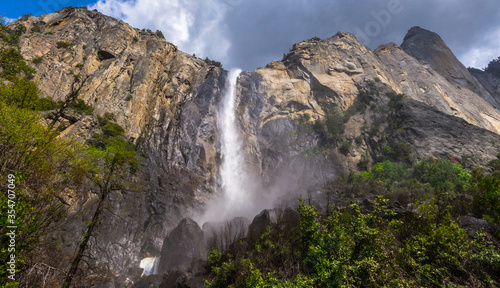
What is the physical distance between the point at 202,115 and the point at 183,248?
1158 inches

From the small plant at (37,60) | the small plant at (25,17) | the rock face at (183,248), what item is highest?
the small plant at (25,17)

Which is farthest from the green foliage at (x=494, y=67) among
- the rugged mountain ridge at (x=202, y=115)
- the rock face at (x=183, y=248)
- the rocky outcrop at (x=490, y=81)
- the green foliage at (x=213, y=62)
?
the rock face at (x=183, y=248)

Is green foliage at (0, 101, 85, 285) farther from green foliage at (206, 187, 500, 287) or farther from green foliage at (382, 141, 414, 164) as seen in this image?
green foliage at (382, 141, 414, 164)

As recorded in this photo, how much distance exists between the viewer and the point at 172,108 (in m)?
47.5

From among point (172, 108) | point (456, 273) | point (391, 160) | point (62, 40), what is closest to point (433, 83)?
point (391, 160)

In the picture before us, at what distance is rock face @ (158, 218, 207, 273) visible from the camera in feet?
78.3

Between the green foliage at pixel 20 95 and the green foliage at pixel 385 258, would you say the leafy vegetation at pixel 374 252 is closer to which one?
the green foliage at pixel 385 258

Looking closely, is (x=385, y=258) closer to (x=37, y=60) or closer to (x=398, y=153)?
(x=398, y=153)

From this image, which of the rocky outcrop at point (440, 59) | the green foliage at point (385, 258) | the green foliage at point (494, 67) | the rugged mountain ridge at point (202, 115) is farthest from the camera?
the green foliage at point (494, 67)

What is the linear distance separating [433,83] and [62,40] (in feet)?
307

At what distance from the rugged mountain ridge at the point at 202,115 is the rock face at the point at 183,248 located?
9.25ft

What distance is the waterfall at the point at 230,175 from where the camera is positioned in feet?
128

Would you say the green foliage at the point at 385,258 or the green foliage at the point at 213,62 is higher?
the green foliage at the point at 213,62

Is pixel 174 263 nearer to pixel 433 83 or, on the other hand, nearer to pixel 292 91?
pixel 292 91
